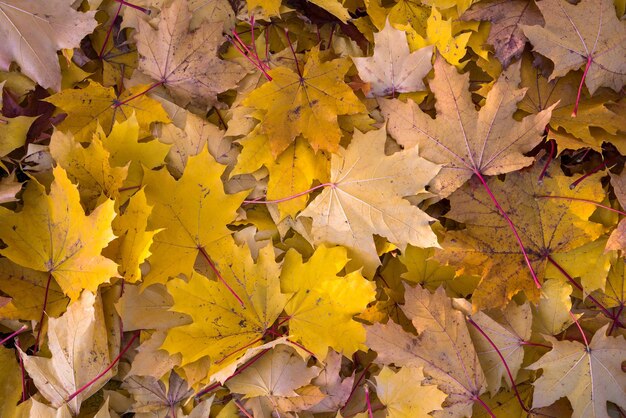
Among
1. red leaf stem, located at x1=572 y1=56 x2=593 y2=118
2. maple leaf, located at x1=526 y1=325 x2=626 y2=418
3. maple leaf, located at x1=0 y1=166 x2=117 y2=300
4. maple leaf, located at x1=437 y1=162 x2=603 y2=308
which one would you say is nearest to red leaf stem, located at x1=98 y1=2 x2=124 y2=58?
maple leaf, located at x1=0 y1=166 x2=117 y2=300

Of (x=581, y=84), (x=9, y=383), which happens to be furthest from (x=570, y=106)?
(x=9, y=383)

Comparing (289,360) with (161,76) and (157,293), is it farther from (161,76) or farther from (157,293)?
(161,76)

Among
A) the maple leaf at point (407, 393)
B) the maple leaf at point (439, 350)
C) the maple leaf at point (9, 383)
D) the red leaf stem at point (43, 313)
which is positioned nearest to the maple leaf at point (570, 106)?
the maple leaf at point (439, 350)

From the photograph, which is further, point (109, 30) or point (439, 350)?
point (109, 30)

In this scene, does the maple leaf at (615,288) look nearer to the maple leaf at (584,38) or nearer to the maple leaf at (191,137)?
the maple leaf at (584,38)

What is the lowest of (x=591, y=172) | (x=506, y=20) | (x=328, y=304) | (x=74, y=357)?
(x=74, y=357)

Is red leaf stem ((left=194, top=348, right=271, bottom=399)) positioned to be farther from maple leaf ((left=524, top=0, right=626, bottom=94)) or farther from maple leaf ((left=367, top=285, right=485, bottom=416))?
maple leaf ((left=524, top=0, right=626, bottom=94))

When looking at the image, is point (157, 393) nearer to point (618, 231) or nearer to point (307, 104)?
point (307, 104)
